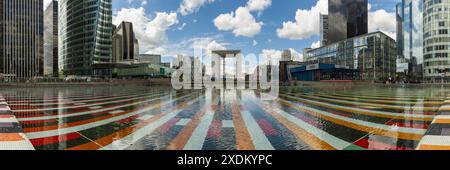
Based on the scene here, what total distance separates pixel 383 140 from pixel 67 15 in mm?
162969

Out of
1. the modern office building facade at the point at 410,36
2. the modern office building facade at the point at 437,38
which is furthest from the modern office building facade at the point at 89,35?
the modern office building facade at the point at 410,36

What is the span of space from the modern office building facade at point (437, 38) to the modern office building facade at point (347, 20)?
38676 mm

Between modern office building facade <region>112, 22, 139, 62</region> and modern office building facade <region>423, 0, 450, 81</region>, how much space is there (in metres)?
139

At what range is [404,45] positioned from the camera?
186125 millimetres

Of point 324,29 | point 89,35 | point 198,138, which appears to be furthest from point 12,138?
point 324,29

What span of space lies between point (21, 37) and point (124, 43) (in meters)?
52.3

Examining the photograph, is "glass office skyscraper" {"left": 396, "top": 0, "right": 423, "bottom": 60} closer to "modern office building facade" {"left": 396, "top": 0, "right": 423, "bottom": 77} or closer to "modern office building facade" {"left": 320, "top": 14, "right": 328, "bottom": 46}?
"modern office building facade" {"left": 396, "top": 0, "right": 423, "bottom": 77}

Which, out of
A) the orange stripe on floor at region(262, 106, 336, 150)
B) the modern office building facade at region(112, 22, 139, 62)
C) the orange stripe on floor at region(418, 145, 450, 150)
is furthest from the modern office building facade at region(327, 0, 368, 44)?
the orange stripe on floor at region(418, 145, 450, 150)

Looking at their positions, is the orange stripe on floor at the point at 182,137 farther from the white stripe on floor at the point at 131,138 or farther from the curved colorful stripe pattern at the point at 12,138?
the curved colorful stripe pattern at the point at 12,138

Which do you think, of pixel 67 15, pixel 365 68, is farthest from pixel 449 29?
pixel 67 15

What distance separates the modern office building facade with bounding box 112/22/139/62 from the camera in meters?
140

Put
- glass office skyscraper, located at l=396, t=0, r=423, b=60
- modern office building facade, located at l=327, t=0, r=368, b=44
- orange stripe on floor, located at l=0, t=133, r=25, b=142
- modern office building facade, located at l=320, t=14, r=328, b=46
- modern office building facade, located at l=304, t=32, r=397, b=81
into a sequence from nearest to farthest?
orange stripe on floor, located at l=0, t=133, r=25, b=142 < modern office building facade, located at l=304, t=32, r=397, b=81 < modern office building facade, located at l=327, t=0, r=368, b=44 < glass office skyscraper, located at l=396, t=0, r=423, b=60 < modern office building facade, located at l=320, t=14, r=328, b=46

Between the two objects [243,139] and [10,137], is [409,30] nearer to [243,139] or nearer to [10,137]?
[243,139]
